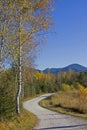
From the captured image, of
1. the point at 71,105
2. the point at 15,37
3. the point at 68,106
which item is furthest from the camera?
the point at 68,106

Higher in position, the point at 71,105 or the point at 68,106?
the point at 71,105

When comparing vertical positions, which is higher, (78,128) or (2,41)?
(2,41)

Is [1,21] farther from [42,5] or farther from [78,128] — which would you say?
[78,128]

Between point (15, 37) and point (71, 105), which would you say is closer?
point (15, 37)

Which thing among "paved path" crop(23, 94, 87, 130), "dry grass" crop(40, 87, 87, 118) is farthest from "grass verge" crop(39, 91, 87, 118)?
"paved path" crop(23, 94, 87, 130)

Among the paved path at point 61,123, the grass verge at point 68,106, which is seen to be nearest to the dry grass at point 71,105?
the grass verge at point 68,106

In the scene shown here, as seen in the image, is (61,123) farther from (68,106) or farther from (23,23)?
(68,106)

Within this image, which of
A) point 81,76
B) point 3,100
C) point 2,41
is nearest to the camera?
point 2,41

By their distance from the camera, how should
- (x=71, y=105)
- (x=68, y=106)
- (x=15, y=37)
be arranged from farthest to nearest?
(x=68, y=106), (x=71, y=105), (x=15, y=37)

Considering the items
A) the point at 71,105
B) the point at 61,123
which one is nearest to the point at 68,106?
the point at 71,105

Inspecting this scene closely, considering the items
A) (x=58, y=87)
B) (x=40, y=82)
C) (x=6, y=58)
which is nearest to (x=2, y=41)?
(x=6, y=58)

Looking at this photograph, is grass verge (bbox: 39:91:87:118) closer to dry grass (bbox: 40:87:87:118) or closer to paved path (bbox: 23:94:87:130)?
dry grass (bbox: 40:87:87:118)

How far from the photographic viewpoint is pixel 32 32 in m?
23.3

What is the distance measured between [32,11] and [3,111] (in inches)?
268
